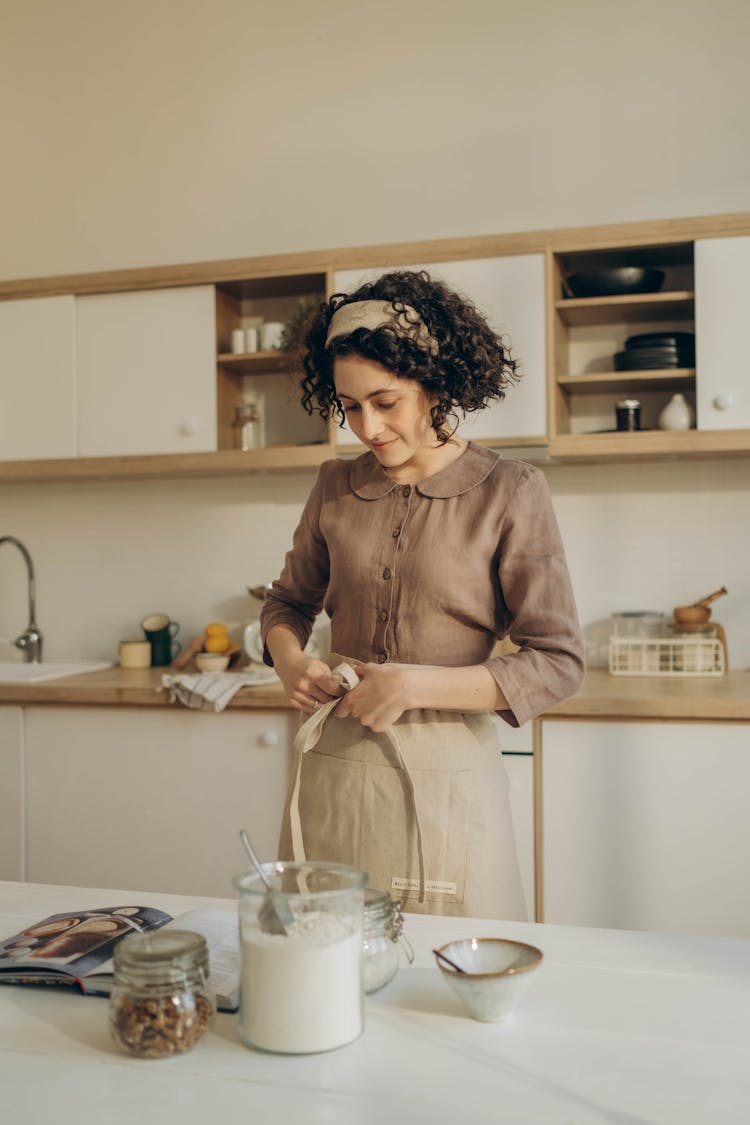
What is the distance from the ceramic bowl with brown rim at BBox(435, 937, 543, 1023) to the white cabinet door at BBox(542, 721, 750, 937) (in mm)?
1604

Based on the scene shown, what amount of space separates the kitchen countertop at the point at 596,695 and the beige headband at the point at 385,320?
124cm

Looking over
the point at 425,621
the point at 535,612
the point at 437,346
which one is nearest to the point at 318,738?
the point at 425,621

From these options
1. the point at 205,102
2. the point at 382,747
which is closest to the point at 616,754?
the point at 382,747

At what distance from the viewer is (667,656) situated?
302 centimetres

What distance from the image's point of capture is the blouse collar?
5.63 ft

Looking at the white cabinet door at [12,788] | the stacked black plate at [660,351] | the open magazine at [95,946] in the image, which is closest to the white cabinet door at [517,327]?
the stacked black plate at [660,351]

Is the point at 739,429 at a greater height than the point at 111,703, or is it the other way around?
the point at 739,429

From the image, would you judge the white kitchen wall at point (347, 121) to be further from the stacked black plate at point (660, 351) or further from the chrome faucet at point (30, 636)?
the chrome faucet at point (30, 636)

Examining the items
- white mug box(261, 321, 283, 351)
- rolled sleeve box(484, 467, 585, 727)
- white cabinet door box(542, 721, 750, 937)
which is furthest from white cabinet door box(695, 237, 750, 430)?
rolled sleeve box(484, 467, 585, 727)

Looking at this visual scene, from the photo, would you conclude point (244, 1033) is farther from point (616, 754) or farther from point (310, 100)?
point (310, 100)

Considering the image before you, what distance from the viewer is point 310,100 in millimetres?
3479

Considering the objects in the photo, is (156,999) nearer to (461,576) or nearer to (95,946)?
(95,946)

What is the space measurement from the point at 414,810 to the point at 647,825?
3.88ft

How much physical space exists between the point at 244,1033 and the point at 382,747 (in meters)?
0.71
